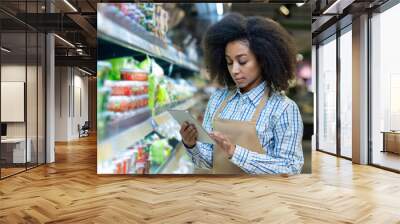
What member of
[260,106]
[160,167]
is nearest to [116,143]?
[160,167]

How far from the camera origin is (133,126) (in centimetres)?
463

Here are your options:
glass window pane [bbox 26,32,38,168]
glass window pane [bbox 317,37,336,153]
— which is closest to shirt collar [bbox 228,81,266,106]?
glass window pane [bbox 26,32,38,168]

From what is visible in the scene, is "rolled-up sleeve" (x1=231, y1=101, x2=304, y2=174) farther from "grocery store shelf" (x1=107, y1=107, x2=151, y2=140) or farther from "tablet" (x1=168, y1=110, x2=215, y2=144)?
"grocery store shelf" (x1=107, y1=107, x2=151, y2=140)

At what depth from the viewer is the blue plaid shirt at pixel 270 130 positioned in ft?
5.99

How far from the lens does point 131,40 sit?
3.86 m

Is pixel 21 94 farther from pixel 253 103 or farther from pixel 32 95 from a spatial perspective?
pixel 253 103

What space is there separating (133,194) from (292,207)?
6.42 ft

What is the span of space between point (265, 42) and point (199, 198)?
3479mm

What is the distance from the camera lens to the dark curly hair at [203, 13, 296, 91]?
71.2 inches

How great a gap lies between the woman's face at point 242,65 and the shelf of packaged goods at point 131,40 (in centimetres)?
162

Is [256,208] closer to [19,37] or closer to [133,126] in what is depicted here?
[133,126]

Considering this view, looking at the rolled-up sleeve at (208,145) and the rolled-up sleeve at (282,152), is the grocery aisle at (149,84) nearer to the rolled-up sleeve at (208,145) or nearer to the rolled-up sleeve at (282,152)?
the rolled-up sleeve at (208,145)

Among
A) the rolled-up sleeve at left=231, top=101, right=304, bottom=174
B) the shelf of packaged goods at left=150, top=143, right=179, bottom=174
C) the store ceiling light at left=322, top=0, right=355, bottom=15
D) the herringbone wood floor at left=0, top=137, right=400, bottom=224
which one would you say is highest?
the store ceiling light at left=322, top=0, right=355, bottom=15

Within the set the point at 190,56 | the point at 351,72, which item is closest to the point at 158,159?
the point at 190,56
